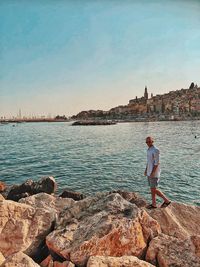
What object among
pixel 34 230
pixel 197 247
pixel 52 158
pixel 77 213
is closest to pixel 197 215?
→ pixel 197 247

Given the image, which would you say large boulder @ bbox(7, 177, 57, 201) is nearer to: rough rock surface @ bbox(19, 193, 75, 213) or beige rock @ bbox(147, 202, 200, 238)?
rough rock surface @ bbox(19, 193, 75, 213)

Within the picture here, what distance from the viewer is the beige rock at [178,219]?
6701 mm

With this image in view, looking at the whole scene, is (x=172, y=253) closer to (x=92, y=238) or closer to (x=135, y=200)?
(x=92, y=238)

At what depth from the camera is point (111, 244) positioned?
5.02 meters

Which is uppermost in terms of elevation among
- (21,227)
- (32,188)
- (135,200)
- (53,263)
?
(21,227)

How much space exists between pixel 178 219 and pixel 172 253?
2.79 m

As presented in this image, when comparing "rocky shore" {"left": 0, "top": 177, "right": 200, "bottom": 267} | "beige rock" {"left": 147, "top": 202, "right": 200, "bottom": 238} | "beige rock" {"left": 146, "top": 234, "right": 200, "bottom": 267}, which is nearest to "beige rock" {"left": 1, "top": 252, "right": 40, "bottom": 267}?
"rocky shore" {"left": 0, "top": 177, "right": 200, "bottom": 267}

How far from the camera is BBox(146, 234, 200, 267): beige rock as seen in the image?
4.79 metres

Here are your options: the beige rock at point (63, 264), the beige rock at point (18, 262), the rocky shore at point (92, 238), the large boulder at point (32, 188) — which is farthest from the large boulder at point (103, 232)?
the large boulder at point (32, 188)

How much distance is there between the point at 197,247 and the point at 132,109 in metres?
189

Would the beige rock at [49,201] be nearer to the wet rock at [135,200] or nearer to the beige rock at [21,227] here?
the wet rock at [135,200]

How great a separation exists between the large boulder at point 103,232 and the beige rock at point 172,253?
212 mm

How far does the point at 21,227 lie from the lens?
5.68 meters

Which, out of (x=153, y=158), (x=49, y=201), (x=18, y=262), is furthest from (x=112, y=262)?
(x=49, y=201)
